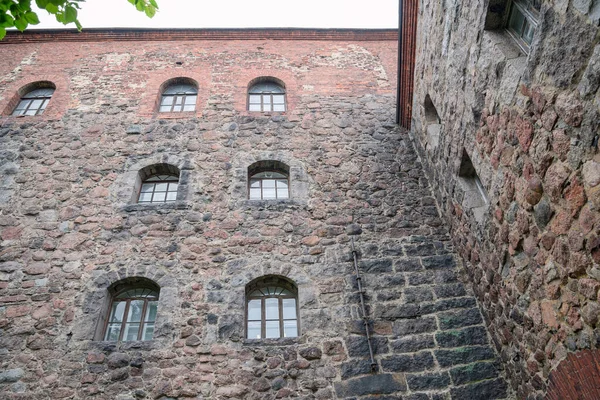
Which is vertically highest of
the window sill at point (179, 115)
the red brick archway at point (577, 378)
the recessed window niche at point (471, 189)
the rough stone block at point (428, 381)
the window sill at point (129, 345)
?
the window sill at point (179, 115)

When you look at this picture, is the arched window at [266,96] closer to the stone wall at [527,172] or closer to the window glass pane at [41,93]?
the stone wall at [527,172]

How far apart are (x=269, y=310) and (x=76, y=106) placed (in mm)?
6120

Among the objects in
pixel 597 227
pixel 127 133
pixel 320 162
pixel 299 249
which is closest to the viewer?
pixel 597 227

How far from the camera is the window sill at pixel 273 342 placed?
5342 millimetres

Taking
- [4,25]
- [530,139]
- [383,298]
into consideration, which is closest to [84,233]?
[4,25]

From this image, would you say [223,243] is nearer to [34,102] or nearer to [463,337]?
[463,337]

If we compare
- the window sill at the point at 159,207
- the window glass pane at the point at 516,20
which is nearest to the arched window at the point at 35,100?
the window sill at the point at 159,207

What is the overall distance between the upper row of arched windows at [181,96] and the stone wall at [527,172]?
3.81 m

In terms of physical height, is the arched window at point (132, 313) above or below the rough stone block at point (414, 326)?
above

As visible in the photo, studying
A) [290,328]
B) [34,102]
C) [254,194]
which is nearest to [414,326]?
[290,328]

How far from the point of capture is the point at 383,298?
5.80m

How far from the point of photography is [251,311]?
19.2 feet

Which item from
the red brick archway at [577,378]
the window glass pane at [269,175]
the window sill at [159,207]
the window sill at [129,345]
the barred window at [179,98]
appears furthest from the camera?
the barred window at [179,98]

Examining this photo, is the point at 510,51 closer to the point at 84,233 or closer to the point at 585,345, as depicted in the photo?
the point at 585,345
